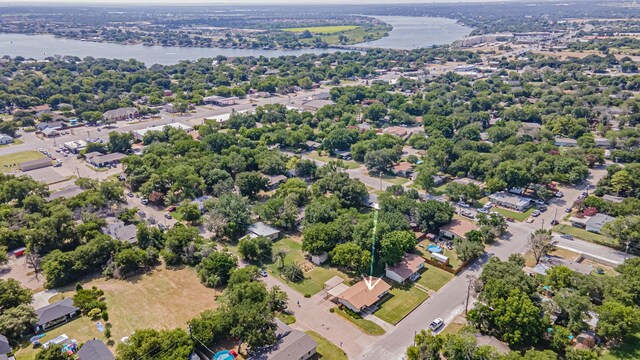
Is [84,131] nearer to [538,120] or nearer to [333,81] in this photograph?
[333,81]

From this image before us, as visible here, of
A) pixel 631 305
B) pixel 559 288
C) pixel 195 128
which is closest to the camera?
pixel 631 305

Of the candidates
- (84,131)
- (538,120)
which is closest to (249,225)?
(84,131)

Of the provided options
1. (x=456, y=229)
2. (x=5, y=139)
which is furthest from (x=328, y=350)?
(x=5, y=139)

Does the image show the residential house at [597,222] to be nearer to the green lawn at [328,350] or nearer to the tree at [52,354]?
the green lawn at [328,350]

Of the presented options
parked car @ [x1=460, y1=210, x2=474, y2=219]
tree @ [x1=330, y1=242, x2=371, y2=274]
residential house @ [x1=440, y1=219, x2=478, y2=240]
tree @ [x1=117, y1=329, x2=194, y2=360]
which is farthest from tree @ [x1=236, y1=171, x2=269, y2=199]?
tree @ [x1=117, y1=329, x2=194, y2=360]

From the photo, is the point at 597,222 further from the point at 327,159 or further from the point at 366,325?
the point at 327,159

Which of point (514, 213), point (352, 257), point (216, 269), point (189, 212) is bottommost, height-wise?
point (514, 213)
